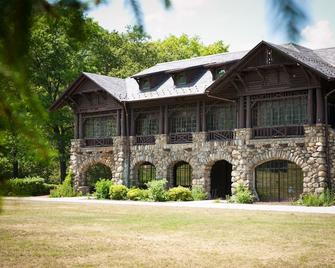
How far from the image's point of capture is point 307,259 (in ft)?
27.3

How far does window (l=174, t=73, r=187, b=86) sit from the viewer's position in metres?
28.7

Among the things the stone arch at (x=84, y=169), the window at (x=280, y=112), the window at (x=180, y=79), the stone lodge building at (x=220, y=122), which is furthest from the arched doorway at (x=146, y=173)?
the window at (x=280, y=112)

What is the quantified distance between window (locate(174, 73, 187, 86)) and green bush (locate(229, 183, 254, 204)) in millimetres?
7526

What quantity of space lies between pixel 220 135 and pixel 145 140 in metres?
5.21

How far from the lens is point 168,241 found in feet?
34.0

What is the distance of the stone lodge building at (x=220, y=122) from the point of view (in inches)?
884

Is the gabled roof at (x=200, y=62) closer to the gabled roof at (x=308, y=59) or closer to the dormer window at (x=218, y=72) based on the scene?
the dormer window at (x=218, y=72)

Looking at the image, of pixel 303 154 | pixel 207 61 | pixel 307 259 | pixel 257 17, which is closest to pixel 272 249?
pixel 307 259

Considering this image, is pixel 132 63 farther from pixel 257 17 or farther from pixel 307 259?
pixel 257 17

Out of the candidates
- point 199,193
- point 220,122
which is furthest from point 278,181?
point 220,122

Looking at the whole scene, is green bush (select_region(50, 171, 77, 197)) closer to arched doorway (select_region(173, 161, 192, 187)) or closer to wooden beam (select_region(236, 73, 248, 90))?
arched doorway (select_region(173, 161, 192, 187))

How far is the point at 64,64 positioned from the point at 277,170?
19.0 metres

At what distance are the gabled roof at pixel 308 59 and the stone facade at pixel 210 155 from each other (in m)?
2.52

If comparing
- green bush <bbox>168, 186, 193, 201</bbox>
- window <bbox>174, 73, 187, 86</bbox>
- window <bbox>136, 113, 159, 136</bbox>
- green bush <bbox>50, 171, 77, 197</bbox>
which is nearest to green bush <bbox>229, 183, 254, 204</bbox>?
green bush <bbox>168, 186, 193, 201</bbox>
